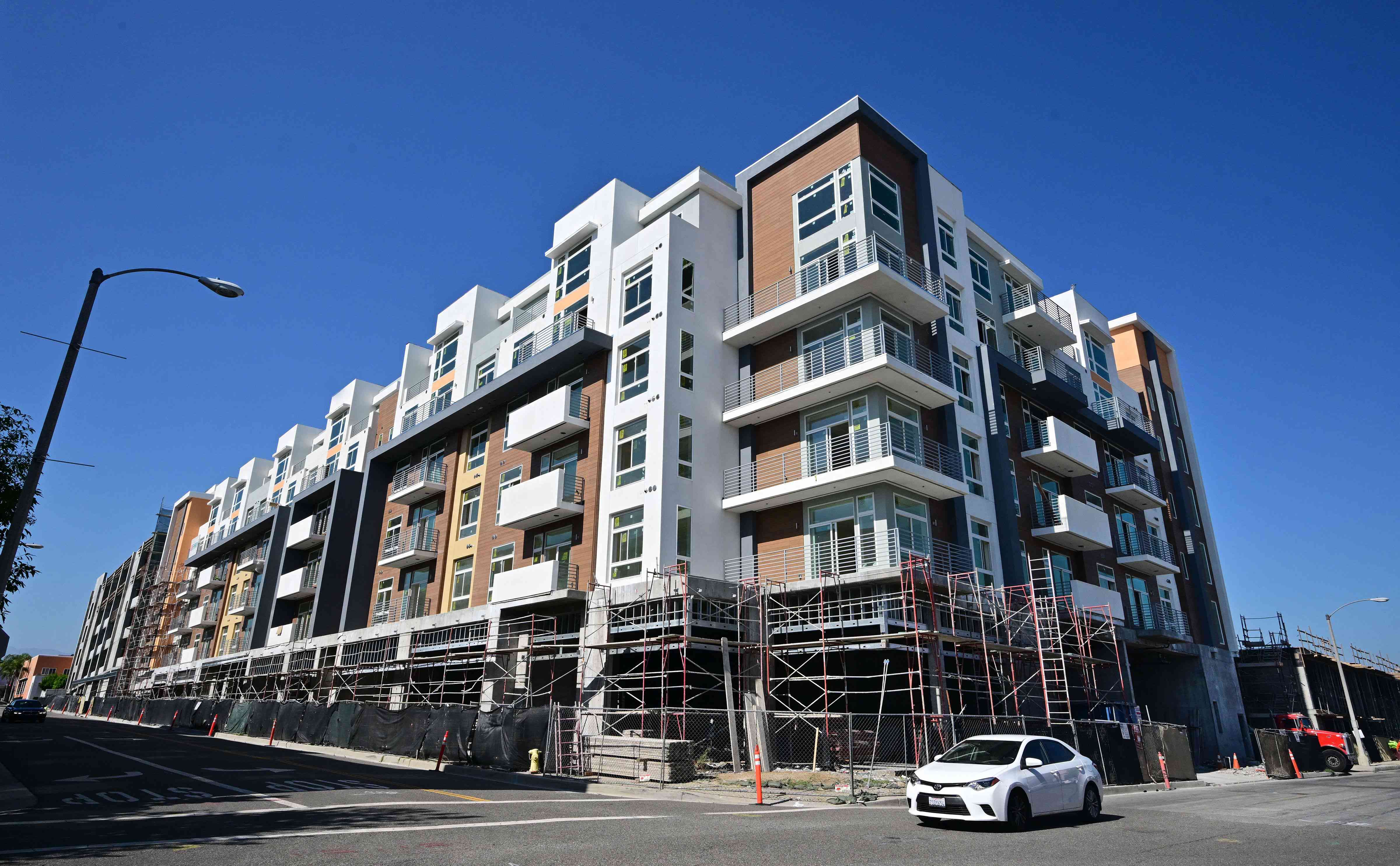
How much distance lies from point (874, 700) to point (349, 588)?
2655cm

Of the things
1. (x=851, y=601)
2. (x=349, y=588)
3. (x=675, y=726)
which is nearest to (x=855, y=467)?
(x=851, y=601)

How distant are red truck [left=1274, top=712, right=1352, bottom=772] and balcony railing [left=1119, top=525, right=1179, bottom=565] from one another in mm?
8400

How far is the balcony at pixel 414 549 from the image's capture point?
36.6 metres

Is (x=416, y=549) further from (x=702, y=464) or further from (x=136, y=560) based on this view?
(x=136, y=560)

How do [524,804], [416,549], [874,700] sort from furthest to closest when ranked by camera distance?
1. [416,549]
2. [874,700]
3. [524,804]

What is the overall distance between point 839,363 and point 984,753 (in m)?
15.4

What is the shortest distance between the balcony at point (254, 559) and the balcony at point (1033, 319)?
43969 millimetres

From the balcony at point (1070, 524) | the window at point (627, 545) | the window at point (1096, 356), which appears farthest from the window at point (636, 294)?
the window at point (1096, 356)

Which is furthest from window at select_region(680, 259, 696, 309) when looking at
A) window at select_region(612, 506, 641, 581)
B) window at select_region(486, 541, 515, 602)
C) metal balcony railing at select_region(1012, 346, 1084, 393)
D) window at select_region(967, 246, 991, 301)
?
metal balcony railing at select_region(1012, 346, 1084, 393)

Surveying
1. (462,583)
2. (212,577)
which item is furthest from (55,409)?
(212,577)

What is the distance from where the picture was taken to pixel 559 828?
35.8 ft

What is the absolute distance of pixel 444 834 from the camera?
10.1 meters

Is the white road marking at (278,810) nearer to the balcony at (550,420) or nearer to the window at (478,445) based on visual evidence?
the balcony at (550,420)

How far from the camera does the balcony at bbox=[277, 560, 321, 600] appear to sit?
4478cm
